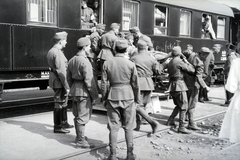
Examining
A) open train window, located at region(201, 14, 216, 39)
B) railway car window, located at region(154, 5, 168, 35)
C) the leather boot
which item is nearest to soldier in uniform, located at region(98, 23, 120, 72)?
the leather boot

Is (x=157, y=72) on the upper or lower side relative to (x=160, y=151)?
upper

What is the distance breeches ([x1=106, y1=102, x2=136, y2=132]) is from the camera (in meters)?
5.02

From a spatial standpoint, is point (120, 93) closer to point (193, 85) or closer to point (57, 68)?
point (57, 68)

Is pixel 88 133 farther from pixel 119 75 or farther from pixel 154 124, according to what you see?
pixel 119 75

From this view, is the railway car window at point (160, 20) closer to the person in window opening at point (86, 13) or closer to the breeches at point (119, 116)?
the person in window opening at point (86, 13)

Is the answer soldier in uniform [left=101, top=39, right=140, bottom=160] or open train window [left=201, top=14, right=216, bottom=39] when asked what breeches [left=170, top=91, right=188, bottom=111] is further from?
open train window [left=201, top=14, right=216, bottom=39]

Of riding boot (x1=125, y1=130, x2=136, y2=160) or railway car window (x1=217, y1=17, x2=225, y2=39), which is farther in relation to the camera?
railway car window (x1=217, y1=17, x2=225, y2=39)

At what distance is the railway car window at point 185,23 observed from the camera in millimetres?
12891

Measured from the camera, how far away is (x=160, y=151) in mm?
5625

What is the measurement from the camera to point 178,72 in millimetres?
6891

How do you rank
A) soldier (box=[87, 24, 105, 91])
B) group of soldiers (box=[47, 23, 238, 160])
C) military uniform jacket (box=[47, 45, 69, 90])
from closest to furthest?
1. group of soldiers (box=[47, 23, 238, 160])
2. military uniform jacket (box=[47, 45, 69, 90])
3. soldier (box=[87, 24, 105, 91])

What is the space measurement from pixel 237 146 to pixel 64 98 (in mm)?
3400

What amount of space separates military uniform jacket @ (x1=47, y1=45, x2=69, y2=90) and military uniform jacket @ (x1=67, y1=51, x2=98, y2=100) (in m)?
0.71

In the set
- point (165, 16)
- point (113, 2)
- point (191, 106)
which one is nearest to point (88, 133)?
point (191, 106)
